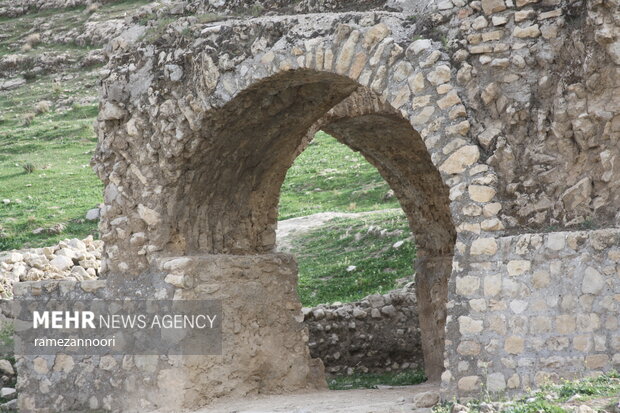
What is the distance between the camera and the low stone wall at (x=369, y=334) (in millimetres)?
13125

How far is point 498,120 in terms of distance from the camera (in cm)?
690

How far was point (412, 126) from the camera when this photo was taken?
25.5 feet

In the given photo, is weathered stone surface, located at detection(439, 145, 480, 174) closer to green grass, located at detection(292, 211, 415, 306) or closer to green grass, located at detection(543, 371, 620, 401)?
green grass, located at detection(543, 371, 620, 401)

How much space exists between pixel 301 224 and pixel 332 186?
120 inches

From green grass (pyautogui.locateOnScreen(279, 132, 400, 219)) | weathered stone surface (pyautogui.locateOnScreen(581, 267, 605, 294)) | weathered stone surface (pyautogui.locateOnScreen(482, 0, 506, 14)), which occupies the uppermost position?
weathered stone surface (pyautogui.locateOnScreen(482, 0, 506, 14))

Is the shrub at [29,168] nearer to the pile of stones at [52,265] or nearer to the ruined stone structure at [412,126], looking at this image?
the pile of stones at [52,265]

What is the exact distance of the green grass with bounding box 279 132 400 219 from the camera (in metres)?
19.9

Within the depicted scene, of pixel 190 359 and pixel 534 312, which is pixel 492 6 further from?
pixel 190 359

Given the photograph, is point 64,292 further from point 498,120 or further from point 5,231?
point 5,231

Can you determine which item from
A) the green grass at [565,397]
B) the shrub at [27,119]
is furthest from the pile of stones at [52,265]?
the shrub at [27,119]

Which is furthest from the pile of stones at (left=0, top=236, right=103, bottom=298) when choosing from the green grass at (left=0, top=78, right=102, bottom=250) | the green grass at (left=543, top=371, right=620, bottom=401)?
the green grass at (left=543, top=371, right=620, bottom=401)

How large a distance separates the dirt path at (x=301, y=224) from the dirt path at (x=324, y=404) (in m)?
8.93

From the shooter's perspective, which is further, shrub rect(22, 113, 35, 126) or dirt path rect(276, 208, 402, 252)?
shrub rect(22, 113, 35, 126)

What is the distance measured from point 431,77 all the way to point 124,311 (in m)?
3.30
